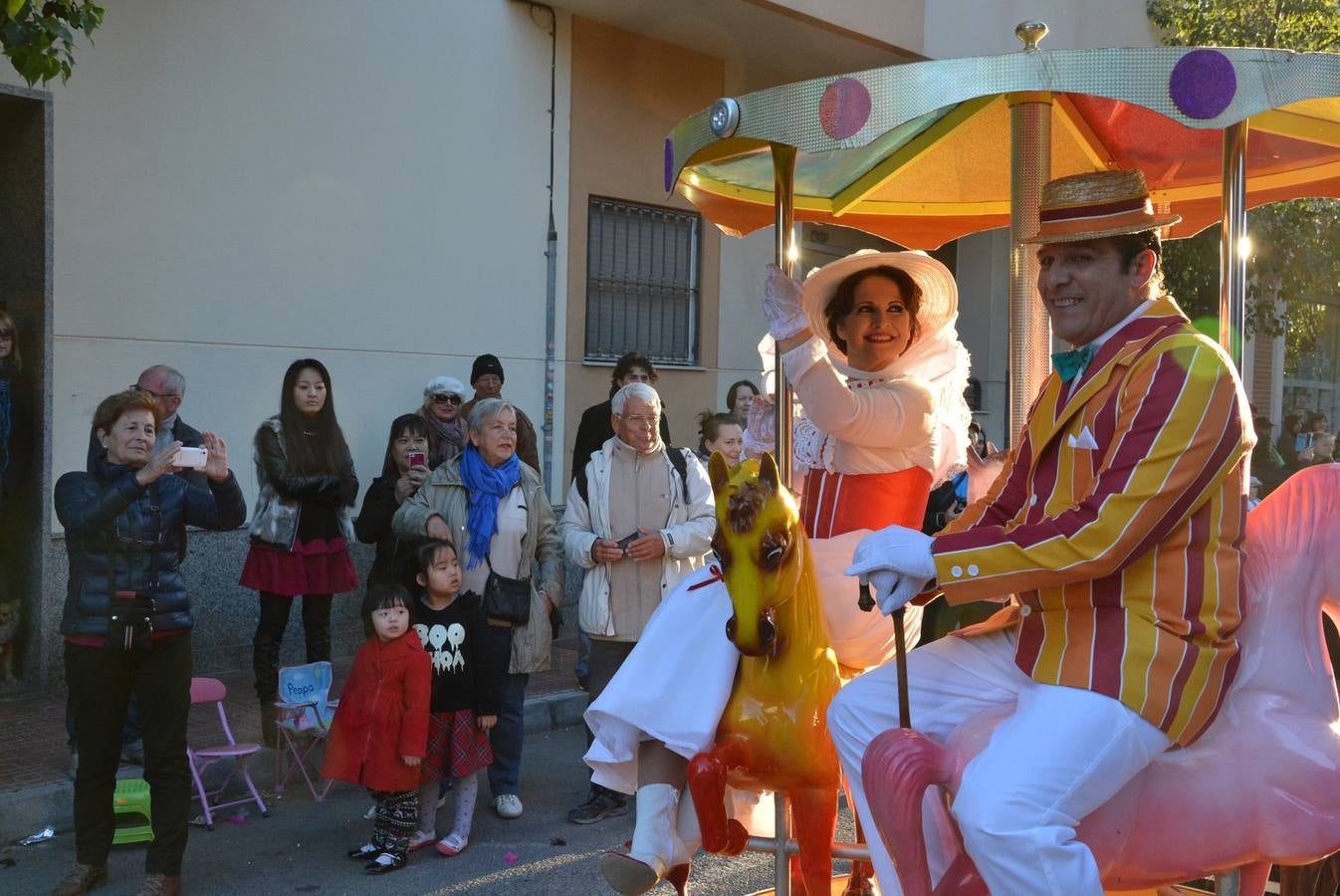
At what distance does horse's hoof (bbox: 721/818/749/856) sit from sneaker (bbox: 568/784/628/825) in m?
2.59

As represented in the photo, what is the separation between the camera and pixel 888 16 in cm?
1279

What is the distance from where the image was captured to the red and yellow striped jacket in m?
2.87

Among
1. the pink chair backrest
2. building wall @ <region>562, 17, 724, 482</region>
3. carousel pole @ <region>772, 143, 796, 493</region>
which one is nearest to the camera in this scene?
carousel pole @ <region>772, 143, 796, 493</region>

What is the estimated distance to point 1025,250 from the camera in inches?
183

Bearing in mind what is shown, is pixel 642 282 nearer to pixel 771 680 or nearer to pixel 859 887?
pixel 859 887

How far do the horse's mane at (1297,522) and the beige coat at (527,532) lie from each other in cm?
366

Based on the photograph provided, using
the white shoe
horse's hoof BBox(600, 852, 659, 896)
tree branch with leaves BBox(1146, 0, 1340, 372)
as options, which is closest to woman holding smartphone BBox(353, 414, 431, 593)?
the white shoe

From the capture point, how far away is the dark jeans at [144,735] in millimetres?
4871

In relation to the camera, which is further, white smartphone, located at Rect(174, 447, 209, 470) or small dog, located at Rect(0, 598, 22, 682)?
small dog, located at Rect(0, 598, 22, 682)

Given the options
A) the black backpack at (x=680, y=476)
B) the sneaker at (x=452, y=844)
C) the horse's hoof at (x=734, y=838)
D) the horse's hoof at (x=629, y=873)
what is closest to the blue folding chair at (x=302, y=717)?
the sneaker at (x=452, y=844)

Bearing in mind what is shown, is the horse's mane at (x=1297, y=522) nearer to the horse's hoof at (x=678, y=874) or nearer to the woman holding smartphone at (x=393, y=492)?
the horse's hoof at (x=678, y=874)

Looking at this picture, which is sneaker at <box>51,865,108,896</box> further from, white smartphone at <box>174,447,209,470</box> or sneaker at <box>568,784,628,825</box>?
sneaker at <box>568,784,628,825</box>

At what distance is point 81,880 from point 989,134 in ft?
14.4

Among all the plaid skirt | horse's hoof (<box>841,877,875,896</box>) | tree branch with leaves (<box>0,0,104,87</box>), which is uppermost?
tree branch with leaves (<box>0,0,104,87</box>)
